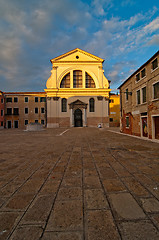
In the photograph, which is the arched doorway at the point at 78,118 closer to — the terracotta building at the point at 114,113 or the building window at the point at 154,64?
the terracotta building at the point at 114,113

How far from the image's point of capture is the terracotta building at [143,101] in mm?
10666

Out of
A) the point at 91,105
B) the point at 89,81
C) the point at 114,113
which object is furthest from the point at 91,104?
the point at 114,113

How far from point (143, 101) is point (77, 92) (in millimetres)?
22890

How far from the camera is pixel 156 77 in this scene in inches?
411

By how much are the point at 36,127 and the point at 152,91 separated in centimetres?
1862

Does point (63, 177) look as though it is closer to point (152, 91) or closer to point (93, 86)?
point (152, 91)

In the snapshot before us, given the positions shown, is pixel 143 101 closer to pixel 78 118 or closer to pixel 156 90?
pixel 156 90

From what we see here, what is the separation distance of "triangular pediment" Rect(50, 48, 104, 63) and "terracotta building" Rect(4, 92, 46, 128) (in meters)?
11.4

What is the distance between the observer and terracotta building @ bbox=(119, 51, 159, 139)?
10666mm

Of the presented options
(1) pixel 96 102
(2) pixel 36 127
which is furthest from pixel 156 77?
(1) pixel 96 102

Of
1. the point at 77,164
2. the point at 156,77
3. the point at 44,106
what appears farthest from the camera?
the point at 44,106

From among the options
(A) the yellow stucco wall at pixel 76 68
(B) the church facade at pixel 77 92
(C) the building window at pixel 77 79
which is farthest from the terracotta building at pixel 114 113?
(C) the building window at pixel 77 79

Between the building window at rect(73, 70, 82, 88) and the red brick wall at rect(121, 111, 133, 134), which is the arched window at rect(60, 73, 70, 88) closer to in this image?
the building window at rect(73, 70, 82, 88)

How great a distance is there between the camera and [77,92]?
33.7 m
